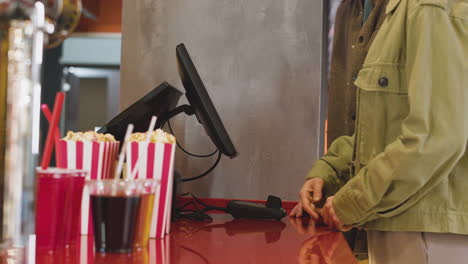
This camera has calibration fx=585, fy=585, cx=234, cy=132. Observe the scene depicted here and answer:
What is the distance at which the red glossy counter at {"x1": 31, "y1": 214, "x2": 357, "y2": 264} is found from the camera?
3.02 ft

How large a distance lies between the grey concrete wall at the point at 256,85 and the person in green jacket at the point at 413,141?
19.8 inches

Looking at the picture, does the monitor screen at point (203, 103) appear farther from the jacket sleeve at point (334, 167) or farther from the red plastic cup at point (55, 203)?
the red plastic cup at point (55, 203)

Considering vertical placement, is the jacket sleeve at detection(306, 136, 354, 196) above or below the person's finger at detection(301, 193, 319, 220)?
above

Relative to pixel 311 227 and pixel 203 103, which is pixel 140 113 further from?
pixel 311 227

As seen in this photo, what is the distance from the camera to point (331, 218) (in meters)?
1.54

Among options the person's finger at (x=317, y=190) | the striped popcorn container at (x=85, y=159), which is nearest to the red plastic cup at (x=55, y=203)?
the striped popcorn container at (x=85, y=159)

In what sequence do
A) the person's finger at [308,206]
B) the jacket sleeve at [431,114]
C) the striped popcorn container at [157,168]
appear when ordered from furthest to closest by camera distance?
the person's finger at [308,206], the jacket sleeve at [431,114], the striped popcorn container at [157,168]

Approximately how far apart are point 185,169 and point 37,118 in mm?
1492

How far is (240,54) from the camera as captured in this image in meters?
2.09

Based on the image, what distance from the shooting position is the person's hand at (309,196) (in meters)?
1.70

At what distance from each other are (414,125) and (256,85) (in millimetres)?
826

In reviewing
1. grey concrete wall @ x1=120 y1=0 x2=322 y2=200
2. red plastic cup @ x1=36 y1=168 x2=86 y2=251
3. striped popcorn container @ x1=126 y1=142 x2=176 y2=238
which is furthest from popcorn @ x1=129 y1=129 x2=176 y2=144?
grey concrete wall @ x1=120 y1=0 x2=322 y2=200

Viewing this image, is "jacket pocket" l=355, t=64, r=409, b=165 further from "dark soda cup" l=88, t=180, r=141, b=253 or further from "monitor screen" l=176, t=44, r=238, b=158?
"dark soda cup" l=88, t=180, r=141, b=253

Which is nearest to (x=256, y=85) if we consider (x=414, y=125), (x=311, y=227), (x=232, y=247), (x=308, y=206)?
(x=308, y=206)
